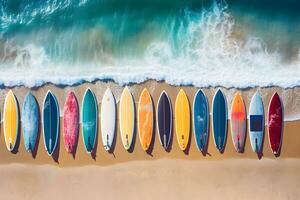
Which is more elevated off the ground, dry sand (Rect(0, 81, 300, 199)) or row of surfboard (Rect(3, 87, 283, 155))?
row of surfboard (Rect(3, 87, 283, 155))

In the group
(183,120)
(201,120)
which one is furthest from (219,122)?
(183,120)

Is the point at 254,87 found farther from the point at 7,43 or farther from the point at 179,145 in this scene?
the point at 7,43

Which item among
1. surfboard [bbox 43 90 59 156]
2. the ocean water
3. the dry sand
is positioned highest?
the ocean water

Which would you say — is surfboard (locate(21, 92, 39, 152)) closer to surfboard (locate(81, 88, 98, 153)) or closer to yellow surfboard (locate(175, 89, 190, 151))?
surfboard (locate(81, 88, 98, 153))

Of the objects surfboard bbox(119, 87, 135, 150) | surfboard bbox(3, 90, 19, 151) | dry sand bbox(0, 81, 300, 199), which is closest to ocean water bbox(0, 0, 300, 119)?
dry sand bbox(0, 81, 300, 199)

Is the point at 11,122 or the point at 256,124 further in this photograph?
the point at 11,122

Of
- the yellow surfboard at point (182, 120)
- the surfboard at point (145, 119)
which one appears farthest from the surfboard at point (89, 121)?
the yellow surfboard at point (182, 120)

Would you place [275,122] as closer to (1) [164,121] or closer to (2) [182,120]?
(2) [182,120]

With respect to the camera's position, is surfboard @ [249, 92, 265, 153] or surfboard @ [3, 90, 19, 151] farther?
Result: surfboard @ [3, 90, 19, 151]
